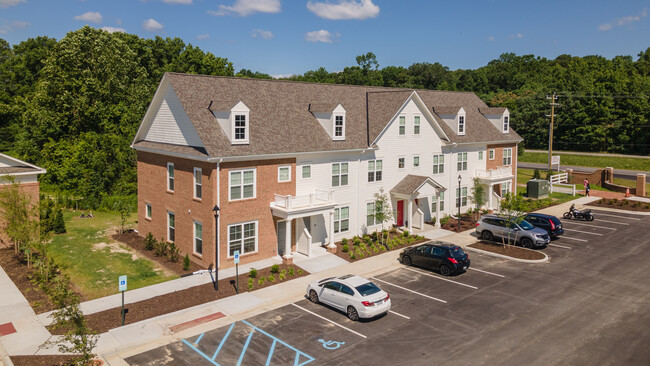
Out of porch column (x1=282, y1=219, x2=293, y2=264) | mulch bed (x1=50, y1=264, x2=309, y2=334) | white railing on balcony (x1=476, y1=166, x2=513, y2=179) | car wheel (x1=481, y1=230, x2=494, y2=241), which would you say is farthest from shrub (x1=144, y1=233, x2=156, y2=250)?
white railing on balcony (x1=476, y1=166, x2=513, y2=179)

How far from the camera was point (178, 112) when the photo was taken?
27812mm

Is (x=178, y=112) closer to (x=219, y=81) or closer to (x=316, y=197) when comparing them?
(x=219, y=81)

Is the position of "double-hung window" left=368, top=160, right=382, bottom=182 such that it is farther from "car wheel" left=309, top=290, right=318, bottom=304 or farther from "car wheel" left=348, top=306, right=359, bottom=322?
"car wheel" left=348, top=306, right=359, bottom=322

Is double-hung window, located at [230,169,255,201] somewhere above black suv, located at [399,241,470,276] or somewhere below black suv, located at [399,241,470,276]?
above

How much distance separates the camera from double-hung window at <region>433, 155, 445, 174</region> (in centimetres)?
3752

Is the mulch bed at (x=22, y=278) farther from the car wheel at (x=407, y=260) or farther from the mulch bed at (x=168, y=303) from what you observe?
the car wheel at (x=407, y=260)

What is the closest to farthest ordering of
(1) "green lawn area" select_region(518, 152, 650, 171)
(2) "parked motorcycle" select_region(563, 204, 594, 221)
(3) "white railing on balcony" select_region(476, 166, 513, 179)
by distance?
(2) "parked motorcycle" select_region(563, 204, 594, 221) < (3) "white railing on balcony" select_region(476, 166, 513, 179) < (1) "green lawn area" select_region(518, 152, 650, 171)

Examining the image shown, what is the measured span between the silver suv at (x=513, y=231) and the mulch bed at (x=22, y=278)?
26.7m

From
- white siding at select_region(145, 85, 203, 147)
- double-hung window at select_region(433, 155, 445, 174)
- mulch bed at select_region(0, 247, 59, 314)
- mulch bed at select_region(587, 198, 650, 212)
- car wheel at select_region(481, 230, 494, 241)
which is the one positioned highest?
white siding at select_region(145, 85, 203, 147)

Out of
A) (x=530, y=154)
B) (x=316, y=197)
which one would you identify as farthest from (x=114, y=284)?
(x=530, y=154)

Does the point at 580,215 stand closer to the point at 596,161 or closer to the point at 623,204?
the point at 623,204

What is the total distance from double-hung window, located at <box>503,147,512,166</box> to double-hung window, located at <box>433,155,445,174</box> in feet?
32.7

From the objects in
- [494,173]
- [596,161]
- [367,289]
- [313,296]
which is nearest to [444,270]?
[367,289]

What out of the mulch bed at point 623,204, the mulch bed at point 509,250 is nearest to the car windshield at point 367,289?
the mulch bed at point 509,250
